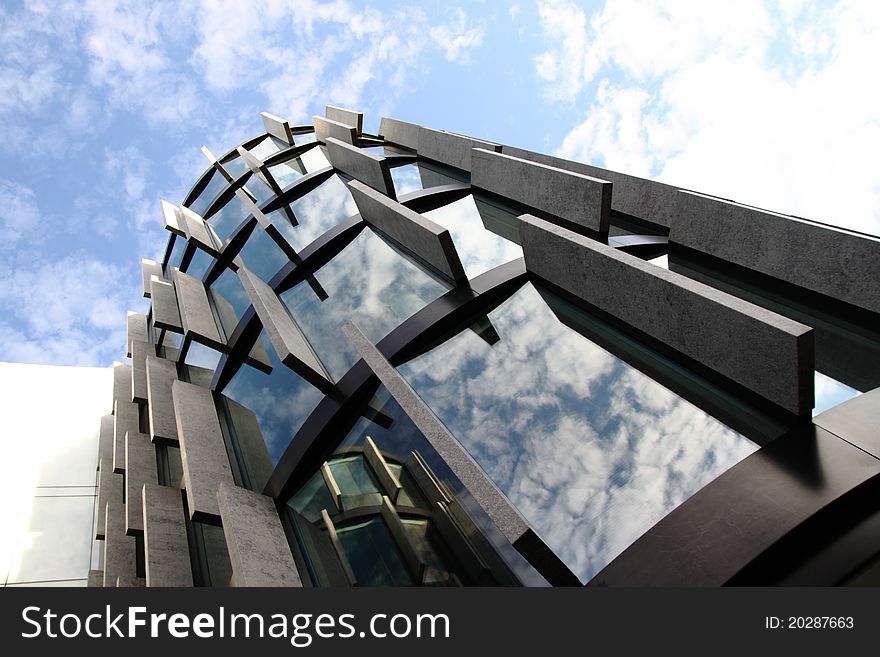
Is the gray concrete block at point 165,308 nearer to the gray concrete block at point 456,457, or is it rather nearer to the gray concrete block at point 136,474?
the gray concrete block at point 136,474

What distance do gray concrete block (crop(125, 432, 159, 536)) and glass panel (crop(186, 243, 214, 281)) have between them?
4517mm

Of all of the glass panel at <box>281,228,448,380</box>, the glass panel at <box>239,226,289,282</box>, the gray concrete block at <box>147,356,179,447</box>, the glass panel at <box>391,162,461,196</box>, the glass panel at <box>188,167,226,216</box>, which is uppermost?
the glass panel at <box>188,167,226,216</box>

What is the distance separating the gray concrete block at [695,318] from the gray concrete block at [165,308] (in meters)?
9.75

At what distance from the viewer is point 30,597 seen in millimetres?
4191

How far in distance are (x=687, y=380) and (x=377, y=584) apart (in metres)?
3.55

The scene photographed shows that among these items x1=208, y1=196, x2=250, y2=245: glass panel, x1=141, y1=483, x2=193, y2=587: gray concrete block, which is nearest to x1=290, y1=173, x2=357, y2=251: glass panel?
x1=208, y1=196, x2=250, y2=245: glass panel

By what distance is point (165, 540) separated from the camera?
8.86 metres

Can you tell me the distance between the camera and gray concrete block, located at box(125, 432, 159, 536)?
10328mm

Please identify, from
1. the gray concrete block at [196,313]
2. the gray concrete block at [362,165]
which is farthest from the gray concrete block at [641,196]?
the gray concrete block at [196,313]

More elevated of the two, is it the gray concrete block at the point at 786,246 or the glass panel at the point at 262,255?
the glass panel at the point at 262,255

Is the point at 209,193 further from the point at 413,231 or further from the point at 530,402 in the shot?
the point at 530,402

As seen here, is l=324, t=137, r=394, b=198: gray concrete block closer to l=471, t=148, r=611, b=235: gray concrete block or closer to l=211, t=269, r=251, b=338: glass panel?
l=471, t=148, r=611, b=235: gray concrete block

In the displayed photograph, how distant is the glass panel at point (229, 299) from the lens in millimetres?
11648

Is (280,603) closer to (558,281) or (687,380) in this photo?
(687,380)
